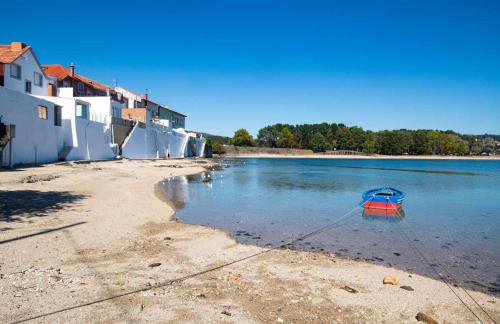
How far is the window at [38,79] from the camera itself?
44531mm

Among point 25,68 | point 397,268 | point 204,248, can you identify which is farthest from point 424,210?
point 25,68

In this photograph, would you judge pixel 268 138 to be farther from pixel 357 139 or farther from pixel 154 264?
pixel 154 264

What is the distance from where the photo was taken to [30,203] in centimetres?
1464

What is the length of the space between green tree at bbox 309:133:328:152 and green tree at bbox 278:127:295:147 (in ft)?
31.0

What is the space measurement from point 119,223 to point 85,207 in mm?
2975

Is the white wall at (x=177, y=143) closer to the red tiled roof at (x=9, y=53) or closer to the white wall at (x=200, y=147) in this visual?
the white wall at (x=200, y=147)

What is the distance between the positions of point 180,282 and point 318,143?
164002mm

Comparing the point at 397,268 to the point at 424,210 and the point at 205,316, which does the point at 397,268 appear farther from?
the point at 424,210

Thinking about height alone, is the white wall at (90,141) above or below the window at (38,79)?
below

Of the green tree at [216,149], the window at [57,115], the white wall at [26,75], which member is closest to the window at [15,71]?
the white wall at [26,75]

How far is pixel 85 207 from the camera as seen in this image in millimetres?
15078

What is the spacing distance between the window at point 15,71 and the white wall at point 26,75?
1.08 ft

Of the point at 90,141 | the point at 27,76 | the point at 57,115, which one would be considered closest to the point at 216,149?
the point at 27,76

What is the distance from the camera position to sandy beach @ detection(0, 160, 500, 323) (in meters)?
6.14
